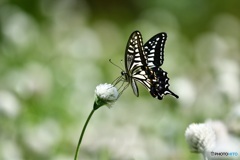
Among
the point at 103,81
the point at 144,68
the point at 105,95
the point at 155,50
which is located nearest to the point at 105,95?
the point at 105,95

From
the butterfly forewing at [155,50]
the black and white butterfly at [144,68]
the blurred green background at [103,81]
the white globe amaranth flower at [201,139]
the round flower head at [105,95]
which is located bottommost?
the white globe amaranth flower at [201,139]

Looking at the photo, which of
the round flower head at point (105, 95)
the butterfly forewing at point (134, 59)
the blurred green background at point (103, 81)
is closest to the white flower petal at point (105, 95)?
the round flower head at point (105, 95)

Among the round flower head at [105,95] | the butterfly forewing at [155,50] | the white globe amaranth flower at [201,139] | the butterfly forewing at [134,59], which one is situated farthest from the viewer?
the butterfly forewing at [155,50]

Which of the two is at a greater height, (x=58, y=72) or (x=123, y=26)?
(x=123, y=26)

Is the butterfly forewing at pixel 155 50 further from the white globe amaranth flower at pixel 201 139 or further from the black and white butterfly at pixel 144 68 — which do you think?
the white globe amaranth flower at pixel 201 139

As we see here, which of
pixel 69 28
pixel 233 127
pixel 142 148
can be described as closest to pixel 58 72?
pixel 69 28

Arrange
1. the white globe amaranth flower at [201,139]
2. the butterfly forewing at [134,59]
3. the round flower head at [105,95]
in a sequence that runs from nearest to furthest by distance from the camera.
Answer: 1. the white globe amaranth flower at [201,139]
2. the round flower head at [105,95]
3. the butterfly forewing at [134,59]

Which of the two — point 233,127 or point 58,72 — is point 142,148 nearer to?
point 233,127
